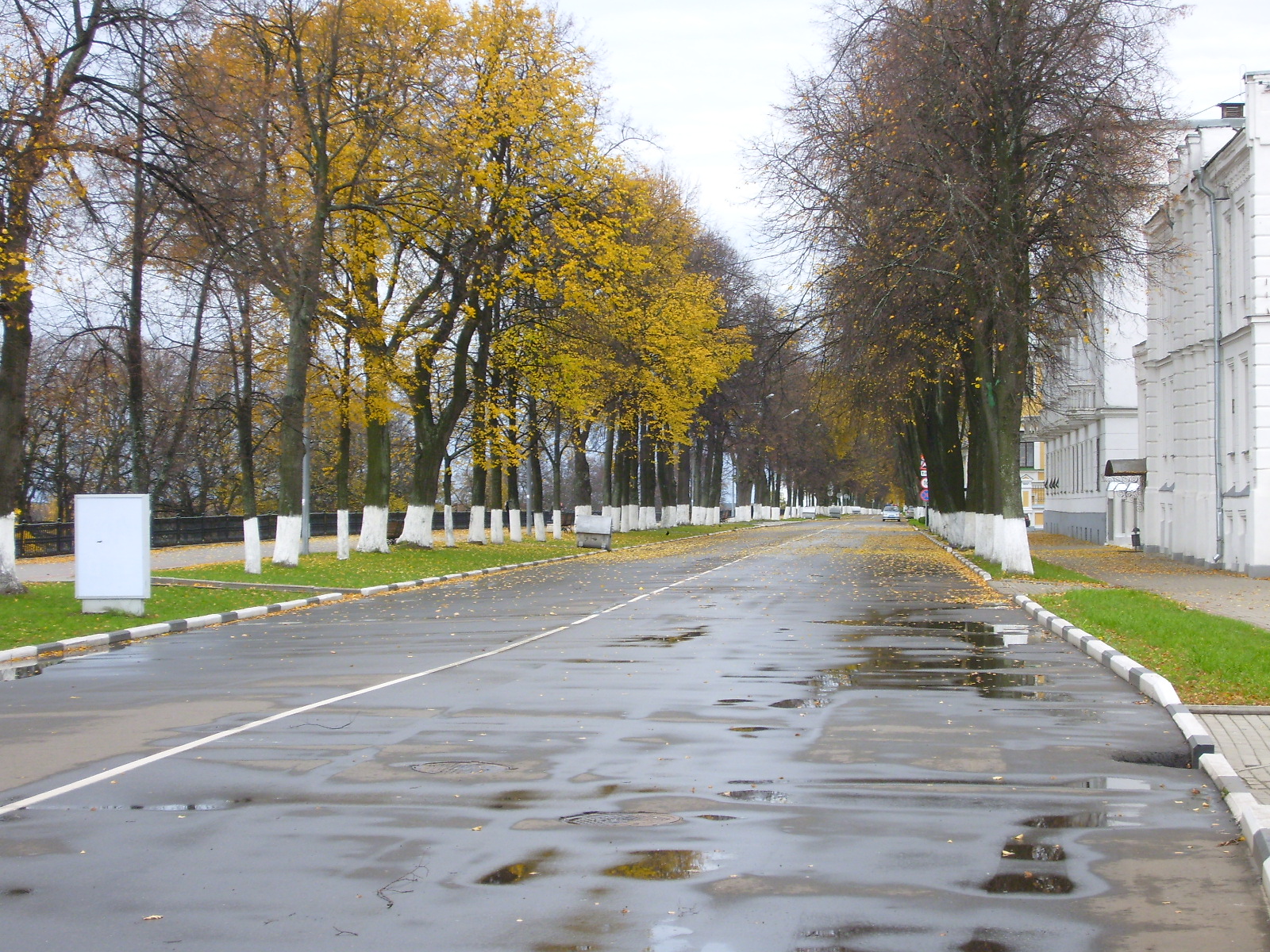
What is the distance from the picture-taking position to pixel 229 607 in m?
22.3

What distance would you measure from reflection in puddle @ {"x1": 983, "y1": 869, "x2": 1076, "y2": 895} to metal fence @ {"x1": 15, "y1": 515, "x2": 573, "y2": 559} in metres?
26.7

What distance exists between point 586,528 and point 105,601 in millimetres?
28595

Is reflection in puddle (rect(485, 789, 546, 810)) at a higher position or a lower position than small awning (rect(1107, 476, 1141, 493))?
lower

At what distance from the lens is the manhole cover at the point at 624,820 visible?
734cm

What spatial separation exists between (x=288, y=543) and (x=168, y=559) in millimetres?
9176

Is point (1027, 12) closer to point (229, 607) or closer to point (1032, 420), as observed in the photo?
point (229, 607)

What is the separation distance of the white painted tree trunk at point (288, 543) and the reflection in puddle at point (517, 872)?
80.8ft

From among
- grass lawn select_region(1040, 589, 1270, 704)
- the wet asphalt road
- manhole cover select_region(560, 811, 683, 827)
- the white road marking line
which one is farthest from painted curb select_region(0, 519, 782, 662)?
grass lawn select_region(1040, 589, 1270, 704)

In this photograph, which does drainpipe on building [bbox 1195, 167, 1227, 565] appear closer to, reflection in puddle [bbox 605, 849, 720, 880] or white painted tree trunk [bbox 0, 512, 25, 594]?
white painted tree trunk [bbox 0, 512, 25, 594]

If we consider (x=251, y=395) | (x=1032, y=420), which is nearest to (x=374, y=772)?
(x=251, y=395)

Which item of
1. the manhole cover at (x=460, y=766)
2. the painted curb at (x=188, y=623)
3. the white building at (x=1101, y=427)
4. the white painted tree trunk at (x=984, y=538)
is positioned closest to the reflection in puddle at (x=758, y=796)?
the manhole cover at (x=460, y=766)

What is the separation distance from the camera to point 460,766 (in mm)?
9000

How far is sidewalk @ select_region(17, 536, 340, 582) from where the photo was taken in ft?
100

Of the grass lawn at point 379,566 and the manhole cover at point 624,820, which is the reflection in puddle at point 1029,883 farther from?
the grass lawn at point 379,566
